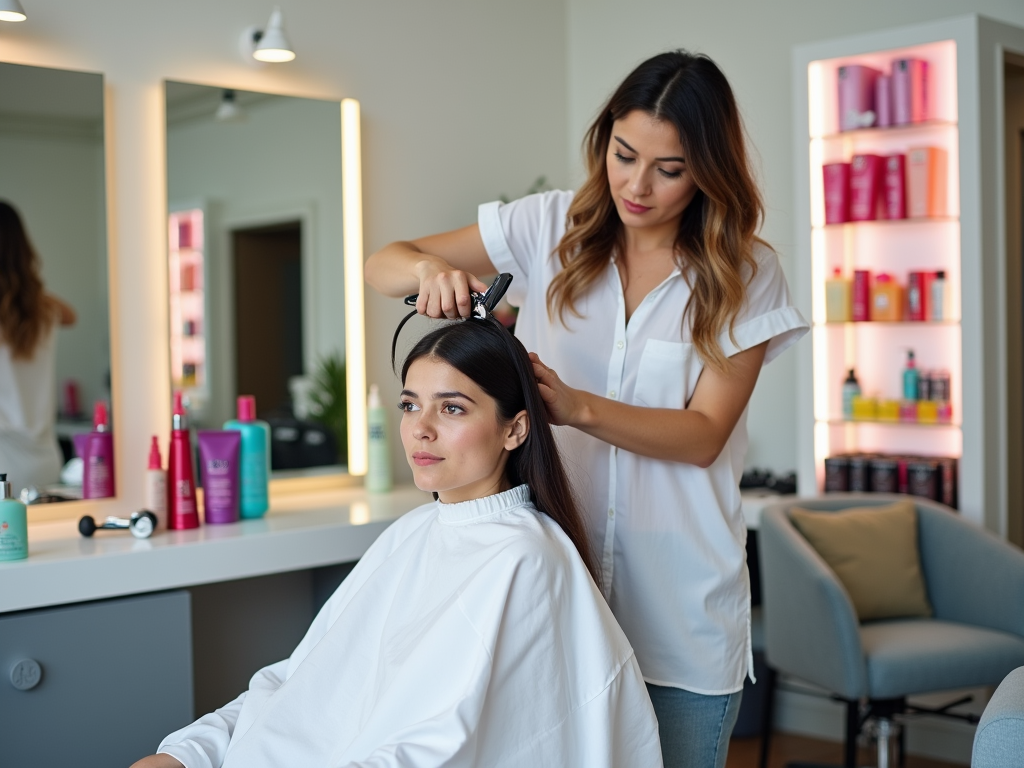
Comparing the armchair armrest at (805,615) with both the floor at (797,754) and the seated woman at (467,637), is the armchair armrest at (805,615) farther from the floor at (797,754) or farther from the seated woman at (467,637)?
the seated woman at (467,637)

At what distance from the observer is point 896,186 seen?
9.84 feet

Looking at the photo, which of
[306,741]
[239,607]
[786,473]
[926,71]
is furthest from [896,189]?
[306,741]

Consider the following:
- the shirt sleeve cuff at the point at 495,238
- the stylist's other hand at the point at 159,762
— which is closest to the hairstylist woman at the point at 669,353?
the shirt sleeve cuff at the point at 495,238

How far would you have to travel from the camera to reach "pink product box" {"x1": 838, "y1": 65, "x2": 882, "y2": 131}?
299cm

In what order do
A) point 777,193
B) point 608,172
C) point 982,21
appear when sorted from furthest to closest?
point 777,193 < point 982,21 < point 608,172

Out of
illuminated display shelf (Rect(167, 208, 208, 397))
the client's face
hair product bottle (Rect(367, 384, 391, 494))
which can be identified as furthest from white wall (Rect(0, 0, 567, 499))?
the client's face

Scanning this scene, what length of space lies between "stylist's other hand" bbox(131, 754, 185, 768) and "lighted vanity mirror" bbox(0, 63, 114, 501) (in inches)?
40.0

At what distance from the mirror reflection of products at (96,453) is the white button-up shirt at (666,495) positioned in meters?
1.21

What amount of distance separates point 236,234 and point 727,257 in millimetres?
1515

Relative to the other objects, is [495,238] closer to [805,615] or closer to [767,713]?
[805,615]

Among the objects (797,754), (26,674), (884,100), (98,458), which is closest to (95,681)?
(26,674)

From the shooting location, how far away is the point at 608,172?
156 cm

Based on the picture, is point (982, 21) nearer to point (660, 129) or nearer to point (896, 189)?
point (896, 189)

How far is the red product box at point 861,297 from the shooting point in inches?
121
